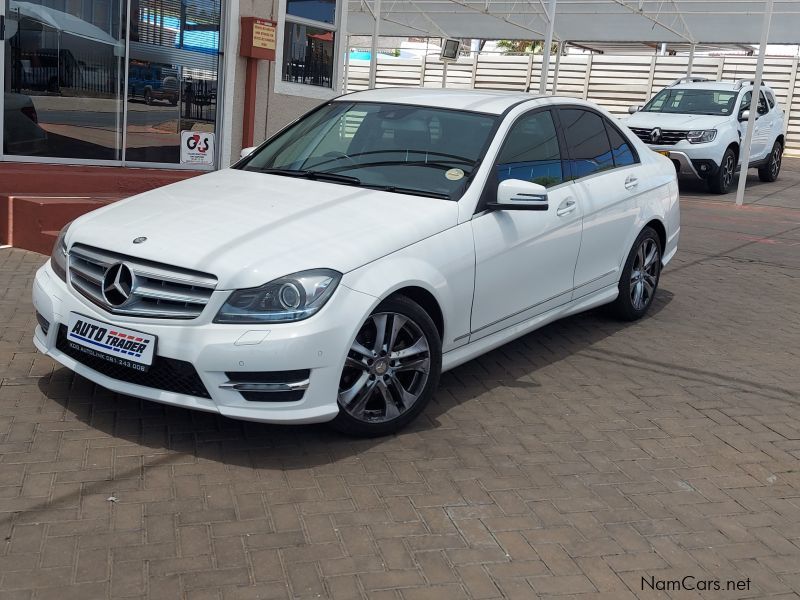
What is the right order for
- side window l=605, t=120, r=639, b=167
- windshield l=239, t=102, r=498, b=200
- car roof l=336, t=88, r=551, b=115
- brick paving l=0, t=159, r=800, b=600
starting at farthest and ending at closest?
side window l=605, t=120, r=639, b=167, car roof l=336, t=88, r=551, b=115, windshield l=239, t=102, r=498, b=200, brick paving l=0, t=159, r=800, b=600

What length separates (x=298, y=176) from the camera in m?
5.43

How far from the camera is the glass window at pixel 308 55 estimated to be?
1156 centimetres

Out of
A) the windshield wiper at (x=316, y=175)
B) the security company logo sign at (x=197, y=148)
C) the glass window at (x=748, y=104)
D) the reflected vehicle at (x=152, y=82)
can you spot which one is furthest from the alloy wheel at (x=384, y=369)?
the glass window at (x=748, y=104)

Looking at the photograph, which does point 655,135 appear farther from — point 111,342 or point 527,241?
point 111,342

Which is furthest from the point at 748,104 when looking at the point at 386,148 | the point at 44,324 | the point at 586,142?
the point at 44,324

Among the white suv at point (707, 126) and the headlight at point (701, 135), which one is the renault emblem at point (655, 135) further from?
the headlight at point (701, 135)

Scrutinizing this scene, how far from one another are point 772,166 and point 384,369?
55.6ft

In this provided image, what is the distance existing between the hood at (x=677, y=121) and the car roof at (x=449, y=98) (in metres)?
10.8

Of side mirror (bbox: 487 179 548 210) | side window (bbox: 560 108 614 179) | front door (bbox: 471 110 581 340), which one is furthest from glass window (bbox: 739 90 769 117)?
side mirror (bbox: 487 179 548 210)

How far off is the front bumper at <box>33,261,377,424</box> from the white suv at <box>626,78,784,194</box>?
12.9m

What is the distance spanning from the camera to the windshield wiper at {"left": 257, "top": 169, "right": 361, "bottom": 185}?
205 inches

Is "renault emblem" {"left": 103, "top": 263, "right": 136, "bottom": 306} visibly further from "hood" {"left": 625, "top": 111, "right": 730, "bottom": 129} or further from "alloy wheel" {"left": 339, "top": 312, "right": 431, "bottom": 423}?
"hood" {"left": 625, "top": 111, "right": 730, "bottom": 129}

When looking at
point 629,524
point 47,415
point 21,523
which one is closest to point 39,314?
point 47,415

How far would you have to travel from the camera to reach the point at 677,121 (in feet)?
53.3
